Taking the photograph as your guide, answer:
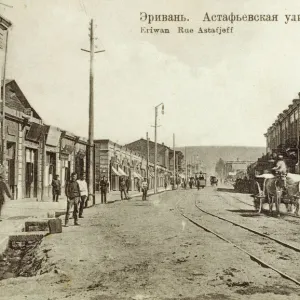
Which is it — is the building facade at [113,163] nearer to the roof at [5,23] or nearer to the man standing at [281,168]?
the roof at [5,23]

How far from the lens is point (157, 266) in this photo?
7.13 m

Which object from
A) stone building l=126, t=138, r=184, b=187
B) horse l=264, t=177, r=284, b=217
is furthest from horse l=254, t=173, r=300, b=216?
stone building l=126, t=138, r=184, b=187

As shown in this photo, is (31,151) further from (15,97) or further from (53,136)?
(15,97)

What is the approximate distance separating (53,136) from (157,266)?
836 inches

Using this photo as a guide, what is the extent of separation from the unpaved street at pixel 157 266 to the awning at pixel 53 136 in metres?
15.3

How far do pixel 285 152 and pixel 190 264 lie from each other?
25.1 meters

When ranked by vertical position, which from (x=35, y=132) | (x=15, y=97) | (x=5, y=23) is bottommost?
(x=35, y=132)

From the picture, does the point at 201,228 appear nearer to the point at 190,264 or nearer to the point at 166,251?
the point at 166,251

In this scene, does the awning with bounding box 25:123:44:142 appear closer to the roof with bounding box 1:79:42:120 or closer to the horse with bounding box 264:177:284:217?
the roof with bounding box 1:79:42:120

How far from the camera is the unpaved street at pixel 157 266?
18.2 feet

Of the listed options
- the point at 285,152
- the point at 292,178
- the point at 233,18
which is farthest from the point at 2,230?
the point at 285,152

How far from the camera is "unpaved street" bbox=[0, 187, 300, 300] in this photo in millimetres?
5547

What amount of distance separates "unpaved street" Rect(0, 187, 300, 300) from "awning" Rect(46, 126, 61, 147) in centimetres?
1532

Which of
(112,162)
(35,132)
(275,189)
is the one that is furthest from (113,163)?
(275,189)
